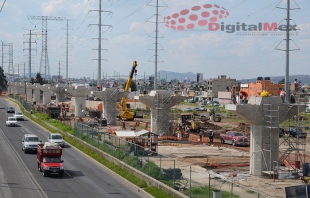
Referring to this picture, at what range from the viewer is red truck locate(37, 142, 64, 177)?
103 feet

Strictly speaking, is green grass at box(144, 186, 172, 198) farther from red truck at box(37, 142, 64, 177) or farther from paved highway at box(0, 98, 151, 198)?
red truck at box(37, 142, 64, 177)

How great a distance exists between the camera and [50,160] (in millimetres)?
32156

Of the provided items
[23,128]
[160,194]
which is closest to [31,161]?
[160,194]

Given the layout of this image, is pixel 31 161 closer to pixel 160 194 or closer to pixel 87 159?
pixel 87 159

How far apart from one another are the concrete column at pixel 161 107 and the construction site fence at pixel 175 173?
15.8 metres

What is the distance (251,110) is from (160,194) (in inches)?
391

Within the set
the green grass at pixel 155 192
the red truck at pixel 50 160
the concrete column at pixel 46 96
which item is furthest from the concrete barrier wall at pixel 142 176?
the concrete column at pixel 46 96

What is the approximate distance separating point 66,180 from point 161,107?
29.2m

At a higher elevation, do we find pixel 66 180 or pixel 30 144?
pixel 30 144

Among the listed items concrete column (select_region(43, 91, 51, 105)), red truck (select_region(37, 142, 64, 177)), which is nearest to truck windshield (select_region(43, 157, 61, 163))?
red truck (select_region(37, 142, 64, 177))

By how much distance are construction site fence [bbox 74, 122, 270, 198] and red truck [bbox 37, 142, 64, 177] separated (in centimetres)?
474

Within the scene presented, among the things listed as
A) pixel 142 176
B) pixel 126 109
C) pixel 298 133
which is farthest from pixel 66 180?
pixel 126 109

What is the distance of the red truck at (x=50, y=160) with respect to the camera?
103 feet

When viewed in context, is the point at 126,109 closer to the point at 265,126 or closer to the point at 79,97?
the point at 79,97
